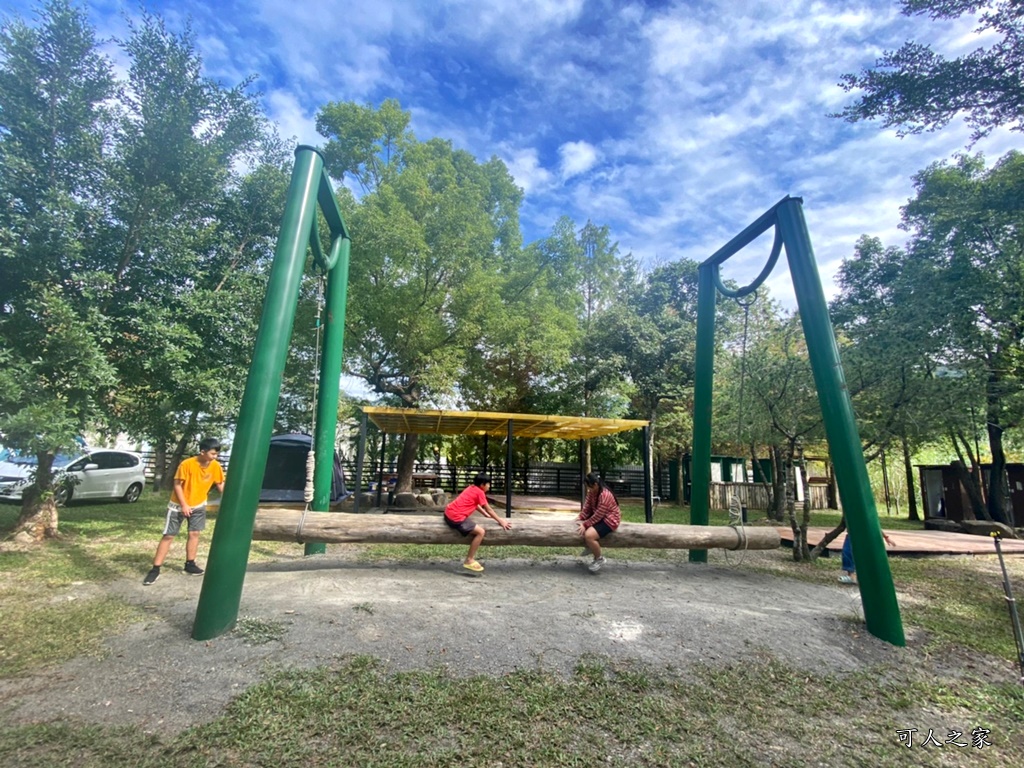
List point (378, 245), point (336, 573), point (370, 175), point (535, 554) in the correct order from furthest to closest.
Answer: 1. point (370, 175)
2. point (378, 245)
3. point (535, 554)
4. point (336, 573)

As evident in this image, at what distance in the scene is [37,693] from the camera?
2803mm

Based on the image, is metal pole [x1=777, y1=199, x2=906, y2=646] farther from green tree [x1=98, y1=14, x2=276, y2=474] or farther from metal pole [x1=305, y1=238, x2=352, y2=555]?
green tree [x1=98, y1=14, x2=276, y2=474]

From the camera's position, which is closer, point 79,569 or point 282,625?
point 282,625

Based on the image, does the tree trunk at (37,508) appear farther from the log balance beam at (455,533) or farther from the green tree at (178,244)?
the log balance beam at (455,533)

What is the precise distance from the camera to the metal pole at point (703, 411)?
281 inches

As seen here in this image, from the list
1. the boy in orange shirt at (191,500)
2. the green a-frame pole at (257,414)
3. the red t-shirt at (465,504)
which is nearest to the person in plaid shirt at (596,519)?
the red t-shirt at (465,504)

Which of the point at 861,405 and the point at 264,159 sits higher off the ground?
the point at 264,159

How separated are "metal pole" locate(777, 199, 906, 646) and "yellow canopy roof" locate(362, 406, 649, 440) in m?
6.93

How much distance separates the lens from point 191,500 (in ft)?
17.6

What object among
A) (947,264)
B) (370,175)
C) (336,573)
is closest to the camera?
(336,573)

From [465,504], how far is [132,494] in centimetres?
1241

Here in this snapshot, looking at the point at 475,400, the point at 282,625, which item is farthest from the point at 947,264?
the point at 282,625

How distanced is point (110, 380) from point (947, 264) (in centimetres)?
1656

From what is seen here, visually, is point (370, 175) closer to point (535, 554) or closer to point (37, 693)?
point (535, 554)
